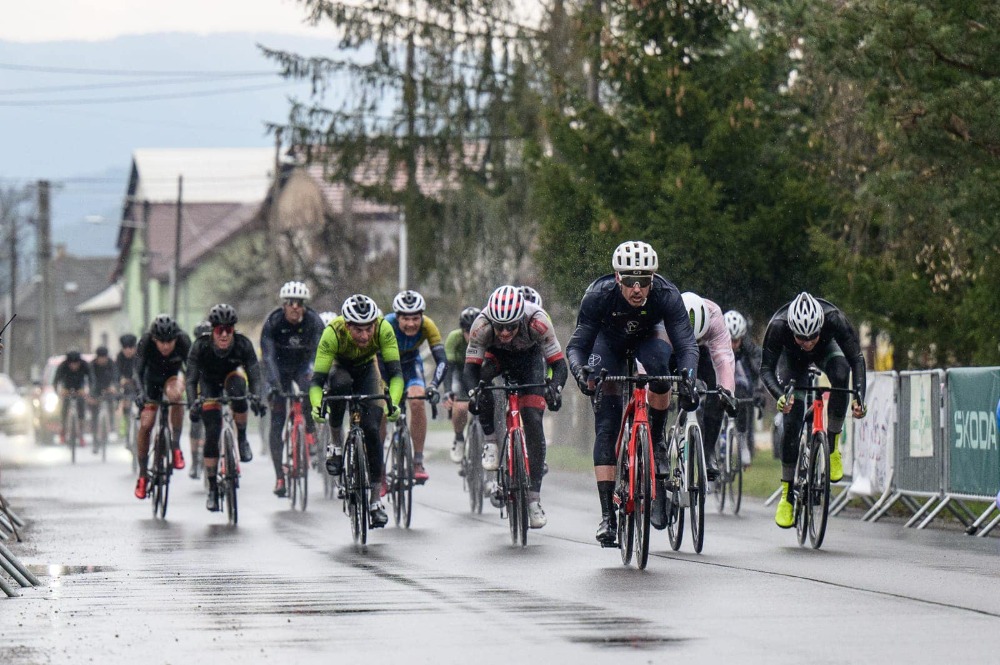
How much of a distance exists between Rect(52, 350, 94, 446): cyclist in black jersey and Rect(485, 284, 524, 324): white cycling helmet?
19122 mm

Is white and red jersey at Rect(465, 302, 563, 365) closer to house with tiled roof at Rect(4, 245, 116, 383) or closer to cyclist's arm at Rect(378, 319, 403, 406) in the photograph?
cyclist's arm at Rect(378, 319, 403, 406)

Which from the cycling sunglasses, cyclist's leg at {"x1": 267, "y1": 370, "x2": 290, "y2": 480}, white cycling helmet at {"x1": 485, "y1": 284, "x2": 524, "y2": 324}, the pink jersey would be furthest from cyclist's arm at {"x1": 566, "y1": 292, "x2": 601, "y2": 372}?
cyclist's leg at {"x1": 267, "y1": 370, "x2": 290, "y2": 480}

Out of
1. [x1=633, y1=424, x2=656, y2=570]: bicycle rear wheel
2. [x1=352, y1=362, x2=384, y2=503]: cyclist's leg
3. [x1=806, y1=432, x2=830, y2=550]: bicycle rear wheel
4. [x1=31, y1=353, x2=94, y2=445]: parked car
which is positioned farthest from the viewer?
[x1=31, y1=353, x2=94, y2=445]: parked car

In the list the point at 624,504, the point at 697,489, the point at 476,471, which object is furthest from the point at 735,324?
the point at 624,504

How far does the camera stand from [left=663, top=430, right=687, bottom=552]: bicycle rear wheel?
1238cm

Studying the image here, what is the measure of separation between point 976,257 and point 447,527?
7.13 m

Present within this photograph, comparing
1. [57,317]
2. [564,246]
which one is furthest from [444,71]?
[57,317]

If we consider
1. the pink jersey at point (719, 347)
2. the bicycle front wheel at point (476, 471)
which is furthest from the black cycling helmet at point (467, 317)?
the pink jersey at point (719, 347)

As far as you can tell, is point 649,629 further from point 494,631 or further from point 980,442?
point 980,442

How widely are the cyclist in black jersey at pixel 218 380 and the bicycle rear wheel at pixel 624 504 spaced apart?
19.8 ft

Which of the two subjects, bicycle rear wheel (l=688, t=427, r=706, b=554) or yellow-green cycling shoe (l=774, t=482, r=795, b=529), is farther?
yellow-green cycling shoe (l=774, t=482, r=795, b=529)

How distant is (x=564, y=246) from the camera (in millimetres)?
28703

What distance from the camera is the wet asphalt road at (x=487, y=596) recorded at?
8359mm

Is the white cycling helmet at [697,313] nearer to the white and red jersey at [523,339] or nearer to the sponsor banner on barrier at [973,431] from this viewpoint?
the white and red jersey at [523,339]
